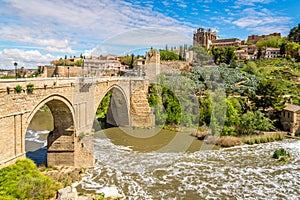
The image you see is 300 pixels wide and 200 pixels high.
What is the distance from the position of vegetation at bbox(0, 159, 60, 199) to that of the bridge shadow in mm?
4196

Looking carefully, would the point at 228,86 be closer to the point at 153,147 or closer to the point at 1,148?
the point at 153,147

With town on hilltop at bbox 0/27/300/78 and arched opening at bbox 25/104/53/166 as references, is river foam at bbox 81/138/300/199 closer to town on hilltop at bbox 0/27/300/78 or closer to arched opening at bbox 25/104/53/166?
arched opening at bbox 25/104/53/166

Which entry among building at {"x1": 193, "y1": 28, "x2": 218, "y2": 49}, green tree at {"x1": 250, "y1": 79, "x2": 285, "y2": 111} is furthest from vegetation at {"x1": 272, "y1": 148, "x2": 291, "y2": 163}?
building at {"x1": 193, "y1": 28, "x2": 218, "y2": 49}

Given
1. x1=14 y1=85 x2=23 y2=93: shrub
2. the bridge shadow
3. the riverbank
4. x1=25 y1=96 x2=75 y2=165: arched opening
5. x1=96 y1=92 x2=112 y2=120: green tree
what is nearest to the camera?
x1=14 y1=85 x2=23 y2=93: shrub

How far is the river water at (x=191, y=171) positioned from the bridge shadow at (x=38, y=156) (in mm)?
911

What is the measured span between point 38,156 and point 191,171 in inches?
342

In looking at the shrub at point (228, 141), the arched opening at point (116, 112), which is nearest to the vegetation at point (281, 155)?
→ the shrub at point (228, 141)

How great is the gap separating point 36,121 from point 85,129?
12196 mm

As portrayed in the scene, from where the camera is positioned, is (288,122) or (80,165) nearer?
(80,165)

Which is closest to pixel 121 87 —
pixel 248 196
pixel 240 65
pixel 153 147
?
pixel 153 147

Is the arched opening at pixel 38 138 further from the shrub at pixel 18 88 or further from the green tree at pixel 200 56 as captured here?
the green tree at pixel 200 56

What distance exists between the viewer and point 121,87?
70.1 ft

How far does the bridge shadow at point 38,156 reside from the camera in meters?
13.6

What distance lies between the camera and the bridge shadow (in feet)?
44.7
